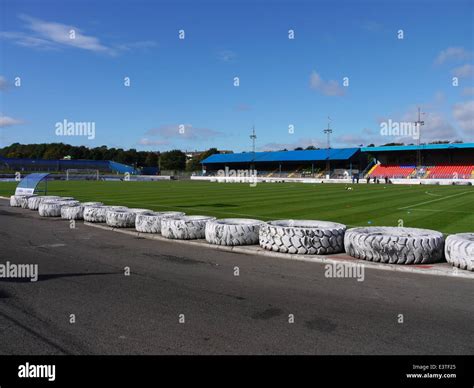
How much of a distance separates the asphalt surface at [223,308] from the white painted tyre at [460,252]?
2.14 feet

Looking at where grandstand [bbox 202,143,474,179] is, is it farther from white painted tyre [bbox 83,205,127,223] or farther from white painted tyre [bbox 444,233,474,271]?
white painted tyre [bbox 444,233,474,271]

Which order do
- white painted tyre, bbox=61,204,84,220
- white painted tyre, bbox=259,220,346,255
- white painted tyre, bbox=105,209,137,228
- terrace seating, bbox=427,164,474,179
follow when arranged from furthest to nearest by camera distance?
1. terrace seating, bbox=427,164,474,179
2. white painted tyre, bbox=61,204,84,220
3. white painted tyre, bbox=105,209,137,228
4. white painted tyre, bbox=259,220,346,255

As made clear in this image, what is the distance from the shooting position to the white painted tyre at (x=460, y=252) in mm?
8547

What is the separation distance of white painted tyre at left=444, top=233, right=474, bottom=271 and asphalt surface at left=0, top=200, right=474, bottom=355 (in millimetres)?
651

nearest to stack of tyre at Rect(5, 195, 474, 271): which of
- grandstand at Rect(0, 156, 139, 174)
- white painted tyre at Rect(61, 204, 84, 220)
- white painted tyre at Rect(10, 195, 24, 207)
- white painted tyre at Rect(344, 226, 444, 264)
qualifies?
white painted tyre at Rect(344, 226, 444, 264)

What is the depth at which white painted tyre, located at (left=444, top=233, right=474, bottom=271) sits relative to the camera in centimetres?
855

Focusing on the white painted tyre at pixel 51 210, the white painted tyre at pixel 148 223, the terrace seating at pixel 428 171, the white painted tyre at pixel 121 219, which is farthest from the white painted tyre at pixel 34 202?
the terrace seating at pixel 428 171

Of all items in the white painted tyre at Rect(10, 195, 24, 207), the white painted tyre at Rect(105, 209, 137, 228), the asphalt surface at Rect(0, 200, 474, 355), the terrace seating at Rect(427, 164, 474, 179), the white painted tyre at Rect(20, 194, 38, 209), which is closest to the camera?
the asphalt surface at Rect(0, 200, 474, 355)

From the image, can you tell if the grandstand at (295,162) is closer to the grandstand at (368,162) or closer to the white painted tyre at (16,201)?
the grandstand at (368,162)

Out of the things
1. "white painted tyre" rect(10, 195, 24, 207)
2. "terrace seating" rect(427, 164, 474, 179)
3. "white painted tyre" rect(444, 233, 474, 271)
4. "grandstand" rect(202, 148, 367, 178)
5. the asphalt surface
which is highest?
"grandstand" rect(202, 148, 367, 178)

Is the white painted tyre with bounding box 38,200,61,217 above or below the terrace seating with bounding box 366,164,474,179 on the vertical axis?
below

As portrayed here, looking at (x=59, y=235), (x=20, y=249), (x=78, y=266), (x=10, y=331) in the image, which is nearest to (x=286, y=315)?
(x=10, y=331)
